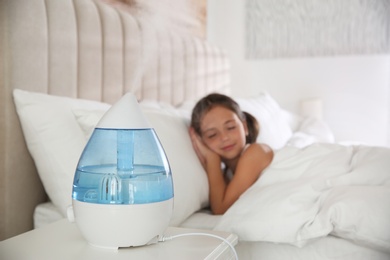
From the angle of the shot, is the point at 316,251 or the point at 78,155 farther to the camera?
the point at 78,155

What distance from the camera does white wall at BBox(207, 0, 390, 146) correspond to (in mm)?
3137

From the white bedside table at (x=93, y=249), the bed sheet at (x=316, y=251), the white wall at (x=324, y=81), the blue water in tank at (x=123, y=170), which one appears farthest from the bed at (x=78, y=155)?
the white wall at (x=324, y=81)

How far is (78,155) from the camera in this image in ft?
3.87

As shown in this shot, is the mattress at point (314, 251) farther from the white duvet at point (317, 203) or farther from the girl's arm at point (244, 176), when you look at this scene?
the girl's arm at point (244, 176)

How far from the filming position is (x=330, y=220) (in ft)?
3.41

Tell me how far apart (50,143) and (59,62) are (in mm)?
267

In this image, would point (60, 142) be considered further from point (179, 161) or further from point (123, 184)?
point (123, 184)

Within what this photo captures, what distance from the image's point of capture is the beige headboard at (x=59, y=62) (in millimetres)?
1158

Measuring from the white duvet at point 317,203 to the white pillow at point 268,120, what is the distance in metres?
0.66

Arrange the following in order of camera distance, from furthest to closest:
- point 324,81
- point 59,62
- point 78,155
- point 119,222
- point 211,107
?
point 324,81, point 211,107, point 59,62, point 78,155, point 119,222

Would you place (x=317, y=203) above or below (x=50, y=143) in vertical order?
below

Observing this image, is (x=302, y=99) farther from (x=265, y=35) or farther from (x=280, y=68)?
(x=265, y=35)

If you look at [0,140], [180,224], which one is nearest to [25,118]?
[0,140]

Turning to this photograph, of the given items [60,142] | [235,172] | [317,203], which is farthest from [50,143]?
[317,203]
